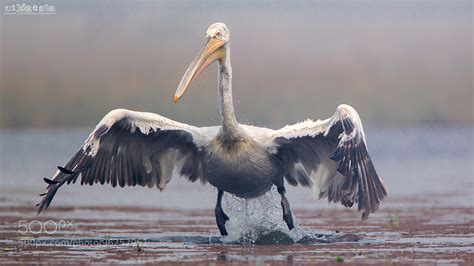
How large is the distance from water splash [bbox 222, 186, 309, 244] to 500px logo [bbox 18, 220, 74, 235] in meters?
1.99

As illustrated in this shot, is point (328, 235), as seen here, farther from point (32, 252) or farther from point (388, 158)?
point (388, 158)

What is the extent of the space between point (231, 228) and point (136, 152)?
1.36 meters

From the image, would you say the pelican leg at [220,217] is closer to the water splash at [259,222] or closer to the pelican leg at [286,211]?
the water splash at [259,222]

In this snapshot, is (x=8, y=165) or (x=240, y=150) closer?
(x=240, y=150)

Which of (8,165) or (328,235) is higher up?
(8,165)

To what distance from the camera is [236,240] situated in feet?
43.7

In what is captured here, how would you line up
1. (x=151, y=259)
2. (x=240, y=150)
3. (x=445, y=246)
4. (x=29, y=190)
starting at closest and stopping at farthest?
(x=151, y=259)
(x=445, y=246)
(x=240, y=150)
(x=29, y=190)

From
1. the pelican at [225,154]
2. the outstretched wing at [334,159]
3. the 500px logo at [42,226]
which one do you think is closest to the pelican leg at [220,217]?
the pelican at [225,154]

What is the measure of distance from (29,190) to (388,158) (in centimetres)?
1230

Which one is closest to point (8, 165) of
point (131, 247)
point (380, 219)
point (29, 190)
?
point (29, 190)

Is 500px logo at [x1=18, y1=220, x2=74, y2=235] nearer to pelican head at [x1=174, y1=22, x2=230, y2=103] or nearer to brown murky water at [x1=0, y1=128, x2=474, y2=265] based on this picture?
brown murky water at [x1=0, y1=128, x2=474, y2=265]

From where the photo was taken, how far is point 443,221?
15.0m

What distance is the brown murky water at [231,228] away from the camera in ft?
38.4

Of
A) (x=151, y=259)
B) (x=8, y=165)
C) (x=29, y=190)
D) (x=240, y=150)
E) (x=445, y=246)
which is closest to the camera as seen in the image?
(x=151, y=259)
